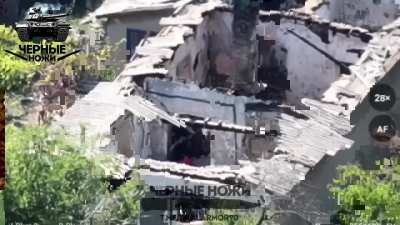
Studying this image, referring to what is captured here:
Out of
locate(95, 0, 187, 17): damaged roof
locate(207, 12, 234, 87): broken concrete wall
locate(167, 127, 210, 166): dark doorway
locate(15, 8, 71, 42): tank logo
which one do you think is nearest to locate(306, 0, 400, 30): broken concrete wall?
locate(207, 12, 234, 87): broken concrete wall

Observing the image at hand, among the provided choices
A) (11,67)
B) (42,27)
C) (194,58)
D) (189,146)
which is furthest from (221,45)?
(11,67)

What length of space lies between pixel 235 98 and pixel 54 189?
86 centimetres

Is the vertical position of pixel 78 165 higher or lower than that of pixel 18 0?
lower

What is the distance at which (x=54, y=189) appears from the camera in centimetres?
460

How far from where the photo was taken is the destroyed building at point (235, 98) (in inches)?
187

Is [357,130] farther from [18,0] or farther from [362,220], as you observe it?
[18,0]

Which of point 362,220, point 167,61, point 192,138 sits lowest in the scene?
point 362,220

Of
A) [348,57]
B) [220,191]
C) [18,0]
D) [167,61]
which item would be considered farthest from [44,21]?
[348,57]

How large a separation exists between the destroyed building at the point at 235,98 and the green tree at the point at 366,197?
13 centimetres

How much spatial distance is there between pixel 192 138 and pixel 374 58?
0.84 m

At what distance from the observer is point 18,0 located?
15.8ft

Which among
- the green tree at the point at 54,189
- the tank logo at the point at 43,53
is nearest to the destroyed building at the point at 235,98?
the green tree at the point at 54,189
